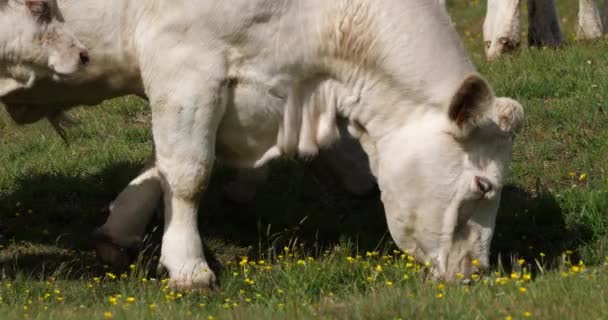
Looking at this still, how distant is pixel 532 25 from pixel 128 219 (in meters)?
6.02

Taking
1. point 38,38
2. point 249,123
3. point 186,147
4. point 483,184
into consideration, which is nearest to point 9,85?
point 38,38

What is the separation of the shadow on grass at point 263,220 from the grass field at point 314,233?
0.6 inches

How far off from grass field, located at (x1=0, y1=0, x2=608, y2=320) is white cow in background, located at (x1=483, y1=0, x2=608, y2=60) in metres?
0.33

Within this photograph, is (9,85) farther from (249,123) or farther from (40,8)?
(249,123)

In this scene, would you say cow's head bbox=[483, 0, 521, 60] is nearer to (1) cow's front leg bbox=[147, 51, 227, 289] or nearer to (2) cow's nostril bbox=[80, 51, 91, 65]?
(1) cow's front leg bbox=[147, 51, 227, 289]

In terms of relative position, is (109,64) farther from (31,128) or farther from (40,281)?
(31,128)

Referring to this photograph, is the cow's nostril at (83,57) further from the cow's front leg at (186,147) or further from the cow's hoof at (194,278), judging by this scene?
Result: the cow's hoof at (194,278)

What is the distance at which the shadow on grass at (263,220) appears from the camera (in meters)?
9.19

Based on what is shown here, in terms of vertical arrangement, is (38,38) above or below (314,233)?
above

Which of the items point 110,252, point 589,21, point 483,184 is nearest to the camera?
point 483,184

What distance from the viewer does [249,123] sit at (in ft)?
27.6

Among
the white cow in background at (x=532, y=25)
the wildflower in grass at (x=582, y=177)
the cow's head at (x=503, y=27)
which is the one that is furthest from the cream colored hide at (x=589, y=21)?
the wildflower in grass at (x=582, y=177)

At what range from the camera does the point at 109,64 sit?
28.3 feet

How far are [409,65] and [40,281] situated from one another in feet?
8.86
